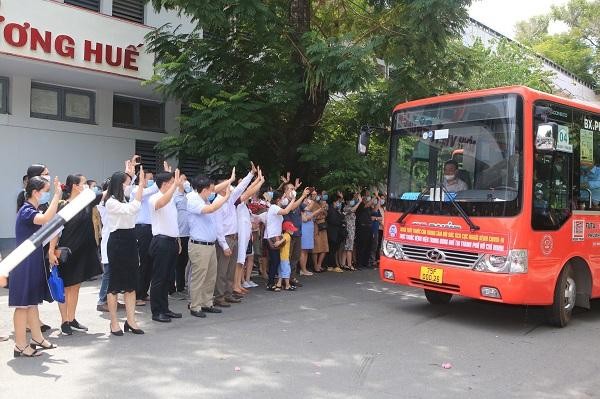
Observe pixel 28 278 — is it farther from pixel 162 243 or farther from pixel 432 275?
pixel 432 275

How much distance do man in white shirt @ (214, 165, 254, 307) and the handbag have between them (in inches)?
91.2

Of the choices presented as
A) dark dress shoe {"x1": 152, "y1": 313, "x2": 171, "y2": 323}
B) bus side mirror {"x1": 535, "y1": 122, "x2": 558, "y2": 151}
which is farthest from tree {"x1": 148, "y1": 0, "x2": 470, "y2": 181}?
dark dress shoe {"x1": 152, "y1": 313, "x2": 171, "y2": 323}

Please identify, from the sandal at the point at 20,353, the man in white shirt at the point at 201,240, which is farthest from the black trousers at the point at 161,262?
the sandal at the point at 20,353

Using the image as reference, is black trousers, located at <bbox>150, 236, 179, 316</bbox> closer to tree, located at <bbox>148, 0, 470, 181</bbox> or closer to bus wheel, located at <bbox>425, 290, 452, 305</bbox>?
bus wheel, located at <bbox>425, 290, 452, 305</bbox>

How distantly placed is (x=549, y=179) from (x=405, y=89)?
556cm

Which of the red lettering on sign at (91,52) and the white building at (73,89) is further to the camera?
the red lettering on sign at (91,52)

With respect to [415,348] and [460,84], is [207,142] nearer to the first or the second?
[460,84]

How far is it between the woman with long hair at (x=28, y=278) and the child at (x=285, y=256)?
189 inches

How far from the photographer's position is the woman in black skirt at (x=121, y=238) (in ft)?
20.9

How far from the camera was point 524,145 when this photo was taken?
23.3ft

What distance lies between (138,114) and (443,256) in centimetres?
1093

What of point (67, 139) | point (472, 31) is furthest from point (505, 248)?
point (472, 31)

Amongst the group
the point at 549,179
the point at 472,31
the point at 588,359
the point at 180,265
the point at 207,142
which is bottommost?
the point at 588,359

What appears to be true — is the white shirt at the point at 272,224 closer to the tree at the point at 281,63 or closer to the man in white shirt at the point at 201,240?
the tree at the point at 281,63
